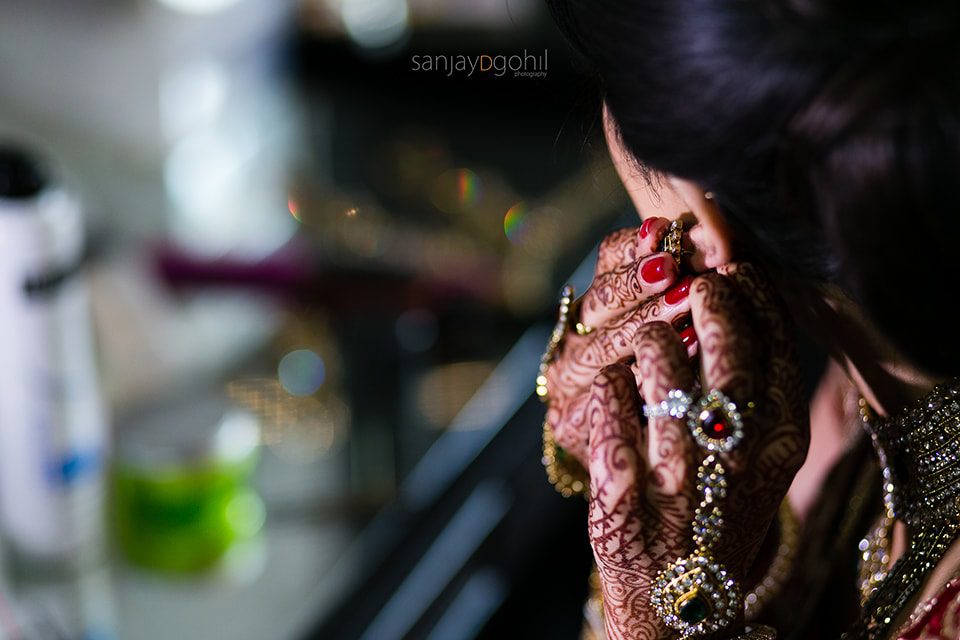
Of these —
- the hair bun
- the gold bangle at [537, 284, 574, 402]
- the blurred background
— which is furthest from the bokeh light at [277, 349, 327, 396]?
the hair bun

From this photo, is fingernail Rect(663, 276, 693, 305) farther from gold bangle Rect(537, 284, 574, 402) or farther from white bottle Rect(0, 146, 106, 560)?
white bottle Rect(0, 146, 106, 560)

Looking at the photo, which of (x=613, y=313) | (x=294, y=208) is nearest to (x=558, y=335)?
(x=613, y=313)

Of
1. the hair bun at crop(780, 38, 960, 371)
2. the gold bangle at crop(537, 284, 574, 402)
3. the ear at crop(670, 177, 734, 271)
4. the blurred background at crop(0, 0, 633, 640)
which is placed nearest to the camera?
the hair bun at crop(780, 38, 960, 371)

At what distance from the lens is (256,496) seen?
0.73 meters

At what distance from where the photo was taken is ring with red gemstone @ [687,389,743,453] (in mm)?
348

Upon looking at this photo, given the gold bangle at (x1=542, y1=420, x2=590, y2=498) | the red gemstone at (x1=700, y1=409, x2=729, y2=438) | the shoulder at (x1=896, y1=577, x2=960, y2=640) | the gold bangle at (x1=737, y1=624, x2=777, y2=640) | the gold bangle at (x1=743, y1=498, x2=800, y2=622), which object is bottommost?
the gold bangle at (x1=743, y1=498, x2=800, y2=622)

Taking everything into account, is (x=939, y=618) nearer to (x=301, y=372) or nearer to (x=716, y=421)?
(x=716, y=421)

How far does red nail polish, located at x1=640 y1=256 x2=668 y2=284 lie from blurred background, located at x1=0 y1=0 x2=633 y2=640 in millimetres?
58

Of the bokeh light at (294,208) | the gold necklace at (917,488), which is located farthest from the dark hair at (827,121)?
the bokeh light at (294,208)

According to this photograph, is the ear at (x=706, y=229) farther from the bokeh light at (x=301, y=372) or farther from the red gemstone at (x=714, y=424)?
the bokeh light at (x=301, y=372)

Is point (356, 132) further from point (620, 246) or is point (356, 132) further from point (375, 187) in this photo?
point (620, 246)

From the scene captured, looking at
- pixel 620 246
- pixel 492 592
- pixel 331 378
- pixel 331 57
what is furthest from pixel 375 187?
pixel 620 246

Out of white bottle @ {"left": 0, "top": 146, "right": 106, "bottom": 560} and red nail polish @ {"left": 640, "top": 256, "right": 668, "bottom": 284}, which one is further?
white bottle @ {"left": 0, "top": 146, "right": 106, "bottom": 560}

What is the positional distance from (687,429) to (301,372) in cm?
59
